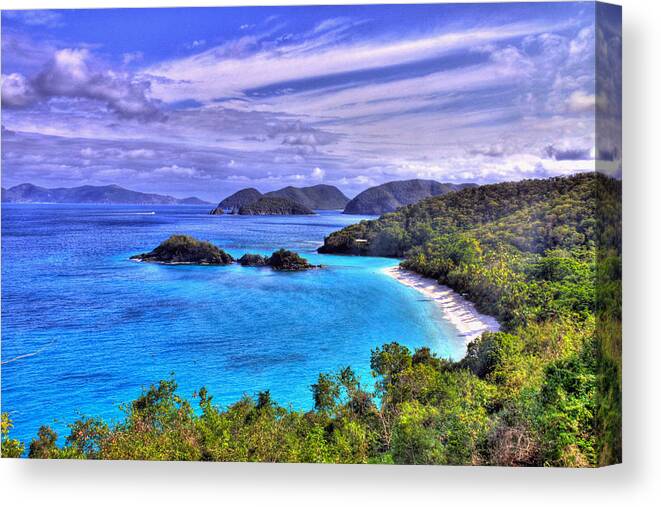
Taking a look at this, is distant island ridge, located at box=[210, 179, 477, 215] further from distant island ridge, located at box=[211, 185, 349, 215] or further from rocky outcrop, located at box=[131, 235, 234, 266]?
A: rocky outcrop, located at box=[131, 235, 234, 266]

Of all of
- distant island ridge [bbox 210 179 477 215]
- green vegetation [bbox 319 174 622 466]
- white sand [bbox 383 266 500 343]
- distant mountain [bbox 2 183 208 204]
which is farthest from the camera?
distant mountain [bbox 2 183 208 204]

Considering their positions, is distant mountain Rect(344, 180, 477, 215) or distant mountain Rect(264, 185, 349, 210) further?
distant mountain Rect(264, 185, 349, 210)

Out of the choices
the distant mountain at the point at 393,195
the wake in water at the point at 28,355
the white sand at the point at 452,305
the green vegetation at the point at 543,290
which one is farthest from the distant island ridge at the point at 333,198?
the wake in water at the point at 28,355

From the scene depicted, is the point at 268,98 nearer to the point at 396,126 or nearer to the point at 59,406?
the point at 396,126

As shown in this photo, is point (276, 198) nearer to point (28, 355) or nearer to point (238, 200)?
point (238, 200)

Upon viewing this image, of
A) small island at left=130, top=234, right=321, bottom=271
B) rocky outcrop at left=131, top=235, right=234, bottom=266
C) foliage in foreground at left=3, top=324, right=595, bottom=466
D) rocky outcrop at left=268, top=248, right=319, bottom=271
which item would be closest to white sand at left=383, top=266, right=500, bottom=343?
foliage in foreground at left=3, top=324, right=595, bottom=466
